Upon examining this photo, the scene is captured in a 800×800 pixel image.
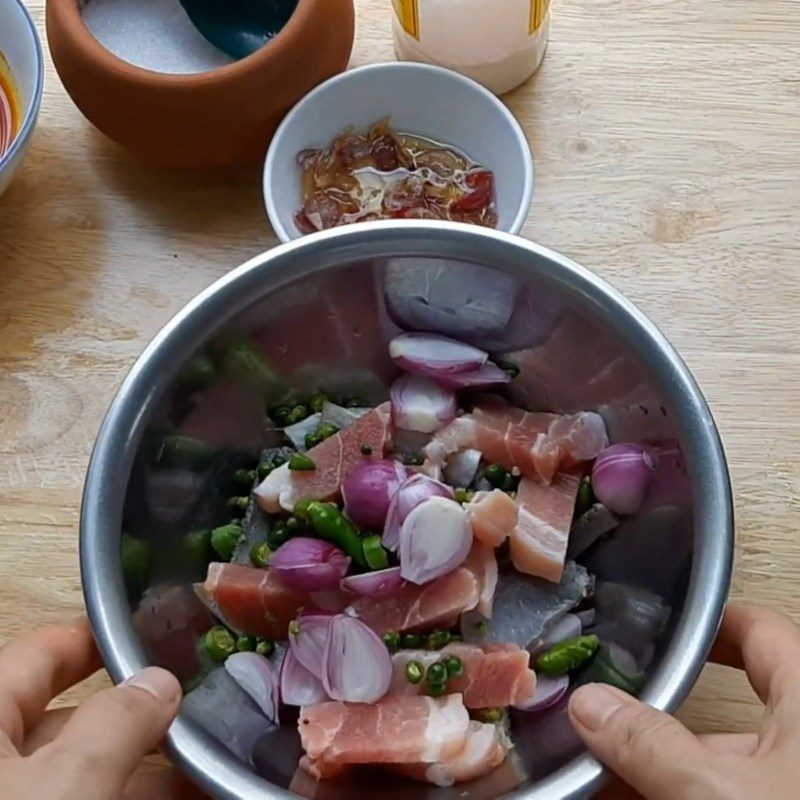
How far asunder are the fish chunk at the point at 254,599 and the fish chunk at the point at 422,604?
33 mm

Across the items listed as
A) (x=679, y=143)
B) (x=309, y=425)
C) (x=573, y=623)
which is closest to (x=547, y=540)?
(x=573, y=623)

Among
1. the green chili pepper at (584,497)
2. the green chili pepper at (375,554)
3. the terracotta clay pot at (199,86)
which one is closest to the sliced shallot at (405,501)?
the green chili pepper at (375,554)

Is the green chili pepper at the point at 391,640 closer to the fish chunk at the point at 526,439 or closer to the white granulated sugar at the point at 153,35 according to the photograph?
the fish chunk at the point at 526,439

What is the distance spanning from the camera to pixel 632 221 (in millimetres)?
1026

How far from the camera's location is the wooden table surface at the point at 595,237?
3.09ft

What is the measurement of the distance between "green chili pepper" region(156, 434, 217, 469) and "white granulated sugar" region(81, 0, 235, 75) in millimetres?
384

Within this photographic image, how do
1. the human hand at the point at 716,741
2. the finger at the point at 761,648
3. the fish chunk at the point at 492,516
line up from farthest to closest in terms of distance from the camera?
the fish chunk at the point at 492,516, the finger at the point at 761,648, the human hand at the point at 716,741

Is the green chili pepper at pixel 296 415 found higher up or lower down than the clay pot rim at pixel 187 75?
lower down

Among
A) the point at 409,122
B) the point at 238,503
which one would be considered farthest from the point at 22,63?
the point at 238,503

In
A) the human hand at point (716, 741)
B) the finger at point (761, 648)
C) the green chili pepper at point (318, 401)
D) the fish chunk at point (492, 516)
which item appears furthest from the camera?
the green chili pepper at point (318, 401)

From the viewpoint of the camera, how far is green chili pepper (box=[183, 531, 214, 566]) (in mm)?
873

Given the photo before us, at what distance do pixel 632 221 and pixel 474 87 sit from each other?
196mm

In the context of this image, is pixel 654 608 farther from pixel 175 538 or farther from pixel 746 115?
pixel 746 115

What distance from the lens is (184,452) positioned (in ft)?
2.79
